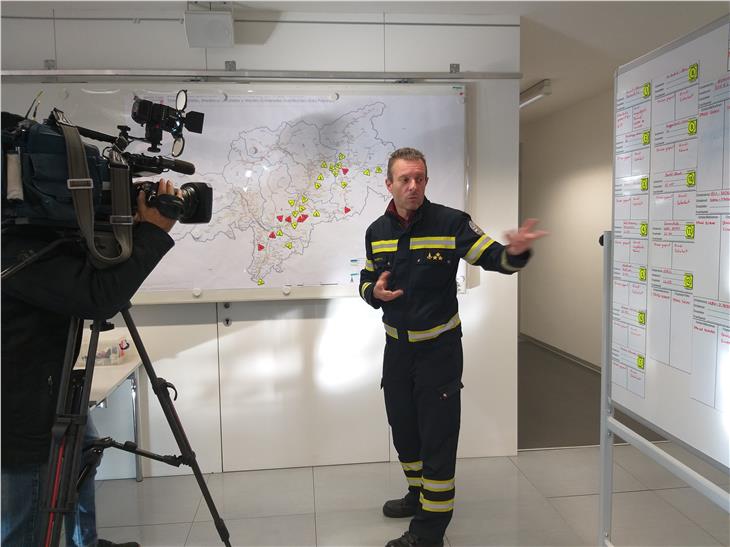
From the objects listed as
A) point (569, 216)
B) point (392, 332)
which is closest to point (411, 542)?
point (392, 332)

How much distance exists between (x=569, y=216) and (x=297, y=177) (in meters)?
3.68

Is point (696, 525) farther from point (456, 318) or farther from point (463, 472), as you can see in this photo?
point (456, 318)

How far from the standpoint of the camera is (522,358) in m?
5.85

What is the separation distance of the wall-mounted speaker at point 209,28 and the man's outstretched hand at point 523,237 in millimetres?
1831

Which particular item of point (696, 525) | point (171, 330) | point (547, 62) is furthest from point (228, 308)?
point (547, 62)

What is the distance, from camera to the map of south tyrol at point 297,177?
2.99m

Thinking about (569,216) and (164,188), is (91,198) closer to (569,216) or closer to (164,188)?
(164,188)

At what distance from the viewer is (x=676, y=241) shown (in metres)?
1.70

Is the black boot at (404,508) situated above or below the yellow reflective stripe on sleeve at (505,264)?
below

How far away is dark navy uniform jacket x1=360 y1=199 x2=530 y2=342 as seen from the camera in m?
2.24

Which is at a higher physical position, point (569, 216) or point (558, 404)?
point (569, 216)

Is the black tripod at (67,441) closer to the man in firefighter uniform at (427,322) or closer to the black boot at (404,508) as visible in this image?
the man in firefighter uniform at (427,322)

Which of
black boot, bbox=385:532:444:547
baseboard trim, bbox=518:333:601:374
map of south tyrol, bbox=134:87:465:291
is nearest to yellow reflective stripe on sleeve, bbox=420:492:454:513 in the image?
black boot, bbox=385:532:444:547

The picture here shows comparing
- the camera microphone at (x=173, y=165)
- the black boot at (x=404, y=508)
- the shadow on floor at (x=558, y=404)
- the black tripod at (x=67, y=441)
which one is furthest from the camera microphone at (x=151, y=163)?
the shadow on floor at (x=558, y=404)
